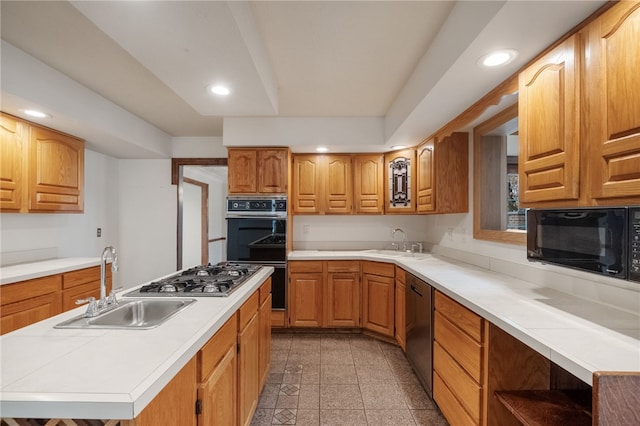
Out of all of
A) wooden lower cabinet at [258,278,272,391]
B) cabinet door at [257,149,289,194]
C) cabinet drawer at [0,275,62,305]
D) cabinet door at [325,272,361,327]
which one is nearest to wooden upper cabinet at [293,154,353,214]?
cabinet door at [257,149,289,194]

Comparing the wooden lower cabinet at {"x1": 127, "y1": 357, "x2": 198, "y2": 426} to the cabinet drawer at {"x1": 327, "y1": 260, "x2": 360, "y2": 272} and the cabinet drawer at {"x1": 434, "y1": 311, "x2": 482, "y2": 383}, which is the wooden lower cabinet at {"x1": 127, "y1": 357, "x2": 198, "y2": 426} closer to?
the cabinet drawer at {"x1": 434, "y1": 311, "x2": 482, "y2": 383}

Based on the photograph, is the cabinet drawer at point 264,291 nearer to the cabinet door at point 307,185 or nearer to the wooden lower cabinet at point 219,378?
the wooden lower cabinet at point 219,378

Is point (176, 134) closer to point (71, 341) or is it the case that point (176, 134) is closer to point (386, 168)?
point (386, 168)

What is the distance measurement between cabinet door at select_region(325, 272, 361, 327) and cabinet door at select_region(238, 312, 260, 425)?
142 cm

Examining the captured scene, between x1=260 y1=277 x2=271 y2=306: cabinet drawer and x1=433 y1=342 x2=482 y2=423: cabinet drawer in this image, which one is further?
x1=260 y1=277 x2=271 y2=306: cabinet drawer

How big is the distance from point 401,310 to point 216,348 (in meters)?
2.04

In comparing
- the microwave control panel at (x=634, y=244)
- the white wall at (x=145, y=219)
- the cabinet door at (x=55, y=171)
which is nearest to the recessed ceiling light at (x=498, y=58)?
the microwave control panel at (x=634, y=244)

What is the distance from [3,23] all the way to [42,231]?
2.04 m

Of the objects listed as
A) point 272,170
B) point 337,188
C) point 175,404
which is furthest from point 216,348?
point 337,188

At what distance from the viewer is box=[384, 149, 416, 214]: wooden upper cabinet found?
3.22 meters

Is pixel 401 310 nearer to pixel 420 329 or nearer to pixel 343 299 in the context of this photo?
pixel 420 329

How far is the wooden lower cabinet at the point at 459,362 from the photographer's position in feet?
4.56

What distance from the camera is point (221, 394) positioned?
1.24m

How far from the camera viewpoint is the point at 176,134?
153 inches
